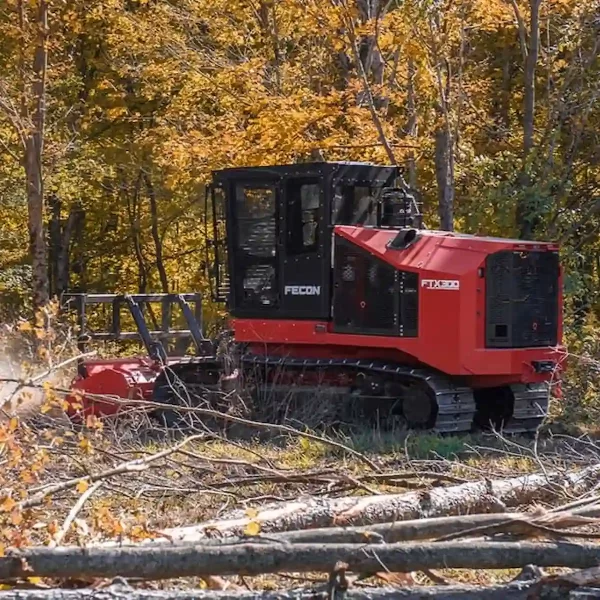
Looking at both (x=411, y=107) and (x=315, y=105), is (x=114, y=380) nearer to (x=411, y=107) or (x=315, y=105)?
(x=315, y=105)

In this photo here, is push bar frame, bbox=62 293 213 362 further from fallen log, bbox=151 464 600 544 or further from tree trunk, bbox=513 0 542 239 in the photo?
fallen log, bbox=151 464 600 544

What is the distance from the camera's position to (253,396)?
13.0 meters

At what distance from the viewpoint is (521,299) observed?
12422 mm

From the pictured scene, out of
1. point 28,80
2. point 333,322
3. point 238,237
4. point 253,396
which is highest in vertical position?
point 28,80

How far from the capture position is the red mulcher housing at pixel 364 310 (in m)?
12.1

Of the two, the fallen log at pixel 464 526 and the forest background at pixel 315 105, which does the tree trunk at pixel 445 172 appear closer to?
the forest background at pixel 315 105

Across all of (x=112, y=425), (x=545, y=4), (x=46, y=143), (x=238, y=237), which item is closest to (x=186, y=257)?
(x=46, y=143)

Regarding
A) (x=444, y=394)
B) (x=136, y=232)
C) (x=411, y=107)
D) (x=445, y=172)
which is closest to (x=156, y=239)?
(x=136, y=232)

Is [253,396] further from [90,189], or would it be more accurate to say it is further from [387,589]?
[90,189]

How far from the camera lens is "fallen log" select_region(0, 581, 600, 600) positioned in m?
4.91

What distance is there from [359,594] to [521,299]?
775 cm

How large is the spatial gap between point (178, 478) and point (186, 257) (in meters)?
23.8

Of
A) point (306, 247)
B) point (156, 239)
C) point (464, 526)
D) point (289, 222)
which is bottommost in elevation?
point (464, 526)

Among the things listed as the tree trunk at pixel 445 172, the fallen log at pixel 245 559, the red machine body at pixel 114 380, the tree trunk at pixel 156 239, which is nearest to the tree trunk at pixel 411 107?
the tree trunk at pixel 445 172
